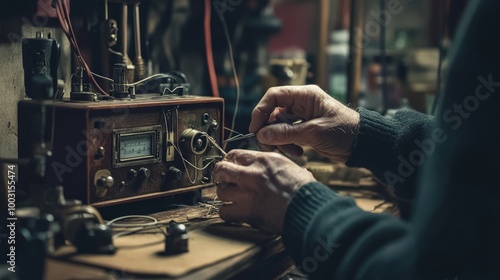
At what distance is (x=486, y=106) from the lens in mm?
1097

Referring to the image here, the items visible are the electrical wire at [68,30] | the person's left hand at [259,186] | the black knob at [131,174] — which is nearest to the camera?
the person's left hand at [259,186]

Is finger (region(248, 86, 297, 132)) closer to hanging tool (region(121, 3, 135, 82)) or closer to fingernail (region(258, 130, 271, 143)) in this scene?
fingernail (region(258, 130, 271, 143))

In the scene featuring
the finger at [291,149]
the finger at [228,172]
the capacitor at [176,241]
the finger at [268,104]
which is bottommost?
the capacitor at [176,241]

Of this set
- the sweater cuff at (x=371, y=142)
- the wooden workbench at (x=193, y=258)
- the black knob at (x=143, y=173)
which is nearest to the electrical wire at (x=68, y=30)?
the black knob at (x=143, y=173)

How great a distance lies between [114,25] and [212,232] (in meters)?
0.66

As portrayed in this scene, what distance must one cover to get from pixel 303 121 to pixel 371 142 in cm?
19

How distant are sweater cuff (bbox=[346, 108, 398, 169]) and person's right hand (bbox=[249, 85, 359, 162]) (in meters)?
0.02

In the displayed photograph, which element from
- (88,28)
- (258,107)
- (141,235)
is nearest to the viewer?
(141,235)

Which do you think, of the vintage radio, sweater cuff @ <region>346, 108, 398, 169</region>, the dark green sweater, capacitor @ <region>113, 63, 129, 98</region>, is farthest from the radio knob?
sweater cuff @ <region>346, 108, 398, 169</region>

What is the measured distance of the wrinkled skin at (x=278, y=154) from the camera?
4.61 feet

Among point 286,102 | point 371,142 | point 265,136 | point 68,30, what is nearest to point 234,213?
point 265,136

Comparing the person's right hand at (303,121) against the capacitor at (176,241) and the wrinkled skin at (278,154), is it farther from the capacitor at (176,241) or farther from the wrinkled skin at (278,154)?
the capacitor at (176,241)

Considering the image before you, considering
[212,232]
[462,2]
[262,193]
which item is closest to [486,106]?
[262,193]

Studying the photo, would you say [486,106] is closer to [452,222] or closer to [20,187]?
[452,222]
